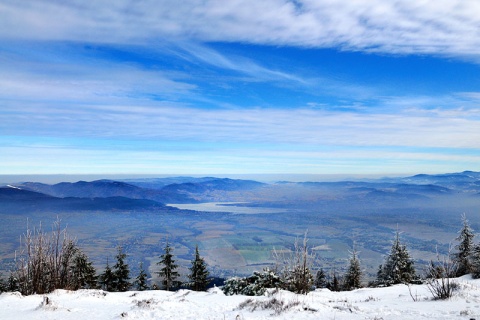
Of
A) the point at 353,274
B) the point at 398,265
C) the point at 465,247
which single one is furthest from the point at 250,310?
the point at 465,247

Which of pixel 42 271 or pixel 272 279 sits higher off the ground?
pixel 42 271

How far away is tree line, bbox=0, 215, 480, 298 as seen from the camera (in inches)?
543

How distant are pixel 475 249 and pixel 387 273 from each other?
32.1 feet

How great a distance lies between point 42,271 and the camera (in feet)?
46.6

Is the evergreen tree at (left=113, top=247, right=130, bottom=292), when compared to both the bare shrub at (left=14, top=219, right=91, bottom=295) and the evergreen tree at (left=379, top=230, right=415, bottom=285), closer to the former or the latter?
the bare shrub at (left=14, top=219, right=91, bottom=295)

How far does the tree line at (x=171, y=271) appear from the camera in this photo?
13.8 m

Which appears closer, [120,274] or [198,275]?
[120,274]

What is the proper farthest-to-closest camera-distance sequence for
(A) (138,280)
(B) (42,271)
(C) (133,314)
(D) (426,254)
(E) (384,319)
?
(D) (426,254)
(A) (138,280)
(B) (42,271)
(C) (133,314)
(E) (384,319)

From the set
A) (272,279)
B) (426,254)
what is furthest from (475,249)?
(426,254)

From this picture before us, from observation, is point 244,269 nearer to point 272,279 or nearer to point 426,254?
point 426,254

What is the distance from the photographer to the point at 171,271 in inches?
1495

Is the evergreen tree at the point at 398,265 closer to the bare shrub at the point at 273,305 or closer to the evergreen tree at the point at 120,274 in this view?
the evergreen tree at the point at 120,274

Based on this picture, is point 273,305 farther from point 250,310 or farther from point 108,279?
point 108,279

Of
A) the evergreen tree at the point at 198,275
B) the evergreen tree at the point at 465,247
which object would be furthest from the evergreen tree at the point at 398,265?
the evergreen tree at the point at 198,275
